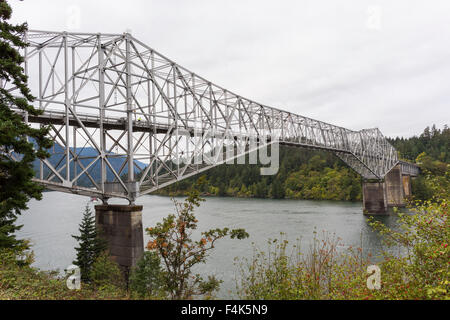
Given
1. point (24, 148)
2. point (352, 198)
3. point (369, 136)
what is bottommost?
point (352, 198)

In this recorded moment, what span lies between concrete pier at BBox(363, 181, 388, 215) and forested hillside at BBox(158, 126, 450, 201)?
26.7 meters

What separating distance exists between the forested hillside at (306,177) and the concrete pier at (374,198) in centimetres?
2665

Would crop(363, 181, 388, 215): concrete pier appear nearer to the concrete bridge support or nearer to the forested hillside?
the forested hillside

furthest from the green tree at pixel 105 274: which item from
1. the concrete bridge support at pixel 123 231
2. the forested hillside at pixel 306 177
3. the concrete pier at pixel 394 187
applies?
the forested hillside at pixel 306 177

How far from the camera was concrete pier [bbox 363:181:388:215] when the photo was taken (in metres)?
59.0

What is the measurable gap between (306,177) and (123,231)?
10167 cm

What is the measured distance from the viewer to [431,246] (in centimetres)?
649

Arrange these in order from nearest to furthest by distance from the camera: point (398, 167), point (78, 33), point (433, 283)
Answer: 1. point (433, 283)
2. point (78, 33)
3. point (398, 167)

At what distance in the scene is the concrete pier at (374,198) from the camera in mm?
59041

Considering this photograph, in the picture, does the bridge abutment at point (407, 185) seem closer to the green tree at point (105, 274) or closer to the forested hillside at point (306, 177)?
the forested hillside at point (306, 177)

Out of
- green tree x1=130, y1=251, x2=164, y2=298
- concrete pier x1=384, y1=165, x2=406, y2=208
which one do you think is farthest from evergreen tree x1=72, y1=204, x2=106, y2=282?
concrete pier x1=384, y1=165, x2=406, y2=208

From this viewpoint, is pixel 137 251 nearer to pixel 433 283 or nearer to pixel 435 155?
pixel 433 283
